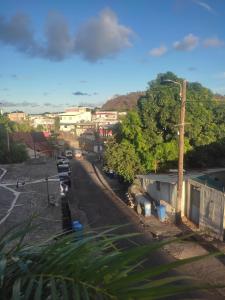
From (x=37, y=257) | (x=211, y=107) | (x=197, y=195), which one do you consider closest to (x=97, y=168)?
(x=211, y=107)

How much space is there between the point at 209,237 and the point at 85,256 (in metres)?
14.5

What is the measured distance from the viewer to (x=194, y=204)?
17344 millimetres

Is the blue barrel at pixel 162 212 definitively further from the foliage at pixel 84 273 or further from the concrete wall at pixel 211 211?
the foliage at pixel 84 273

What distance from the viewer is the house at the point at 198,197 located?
14.8 meters

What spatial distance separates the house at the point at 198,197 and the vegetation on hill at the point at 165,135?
196 cm

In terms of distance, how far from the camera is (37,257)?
1.75 meters

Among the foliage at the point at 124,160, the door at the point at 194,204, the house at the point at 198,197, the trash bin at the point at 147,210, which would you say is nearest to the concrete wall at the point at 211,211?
the house at the point at 198,197

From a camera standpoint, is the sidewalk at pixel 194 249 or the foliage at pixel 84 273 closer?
the foliage at pixel 84 273

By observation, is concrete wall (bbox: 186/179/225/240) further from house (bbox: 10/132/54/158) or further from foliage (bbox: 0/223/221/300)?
house (bbox: 10/132/54/158)

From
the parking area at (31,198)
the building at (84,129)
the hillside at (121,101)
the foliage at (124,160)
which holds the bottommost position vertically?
the parking area at (31,198)

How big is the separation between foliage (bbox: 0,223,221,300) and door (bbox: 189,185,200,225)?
51.8ft

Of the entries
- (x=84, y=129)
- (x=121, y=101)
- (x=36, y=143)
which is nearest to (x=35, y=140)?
(x=36, y=143)

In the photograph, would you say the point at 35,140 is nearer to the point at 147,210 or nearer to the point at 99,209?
the point at 99,209

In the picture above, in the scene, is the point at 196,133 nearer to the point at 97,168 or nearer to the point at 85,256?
the point at 97,168
